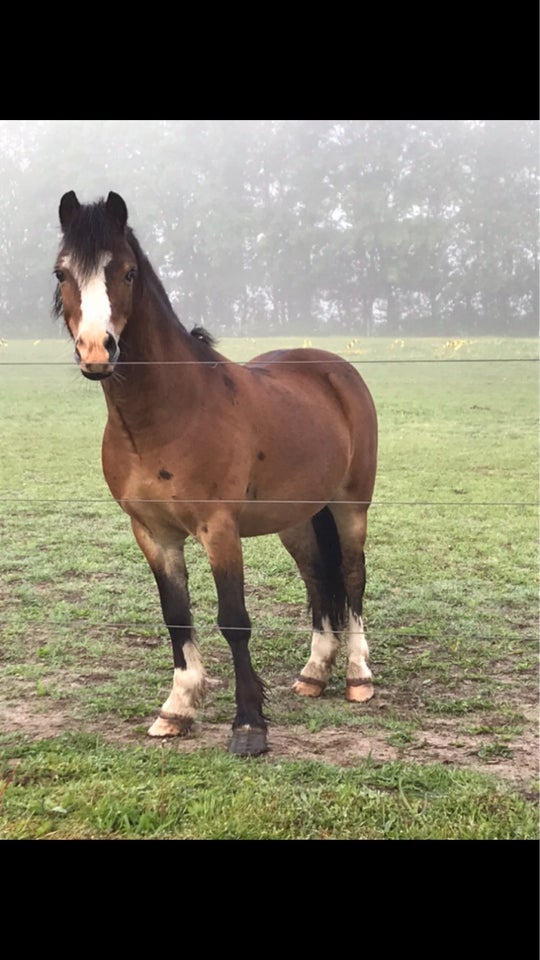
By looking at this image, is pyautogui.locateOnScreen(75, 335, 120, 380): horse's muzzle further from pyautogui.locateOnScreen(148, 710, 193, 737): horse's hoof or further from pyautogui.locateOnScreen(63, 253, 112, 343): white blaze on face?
pyautogui.locateOnScreen(148, 710, 193, 737): horse's hoof

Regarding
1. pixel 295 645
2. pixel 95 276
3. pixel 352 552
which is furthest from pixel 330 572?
pixel 95 276

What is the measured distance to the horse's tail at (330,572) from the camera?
324 cm

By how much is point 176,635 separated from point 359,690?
2.65 feet

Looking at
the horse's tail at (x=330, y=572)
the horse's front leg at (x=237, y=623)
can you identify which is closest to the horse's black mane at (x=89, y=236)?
the horse's front leg at (x=237, y=623)

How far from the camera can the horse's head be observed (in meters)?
2.06

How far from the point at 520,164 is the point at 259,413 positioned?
168 centimetres

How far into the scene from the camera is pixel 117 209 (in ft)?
7.21

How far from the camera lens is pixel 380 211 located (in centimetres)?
331

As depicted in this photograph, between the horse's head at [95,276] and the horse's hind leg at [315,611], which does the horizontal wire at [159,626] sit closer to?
the horse's hind leg at [315,611]

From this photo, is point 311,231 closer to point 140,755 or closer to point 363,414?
point 363,414

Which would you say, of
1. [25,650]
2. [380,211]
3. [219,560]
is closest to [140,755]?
[219,560]

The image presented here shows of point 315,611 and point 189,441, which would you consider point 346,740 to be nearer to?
point 315,611

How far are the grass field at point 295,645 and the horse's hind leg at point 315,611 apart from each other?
0.33 feet

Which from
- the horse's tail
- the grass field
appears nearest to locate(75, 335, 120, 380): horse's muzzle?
the grass field
